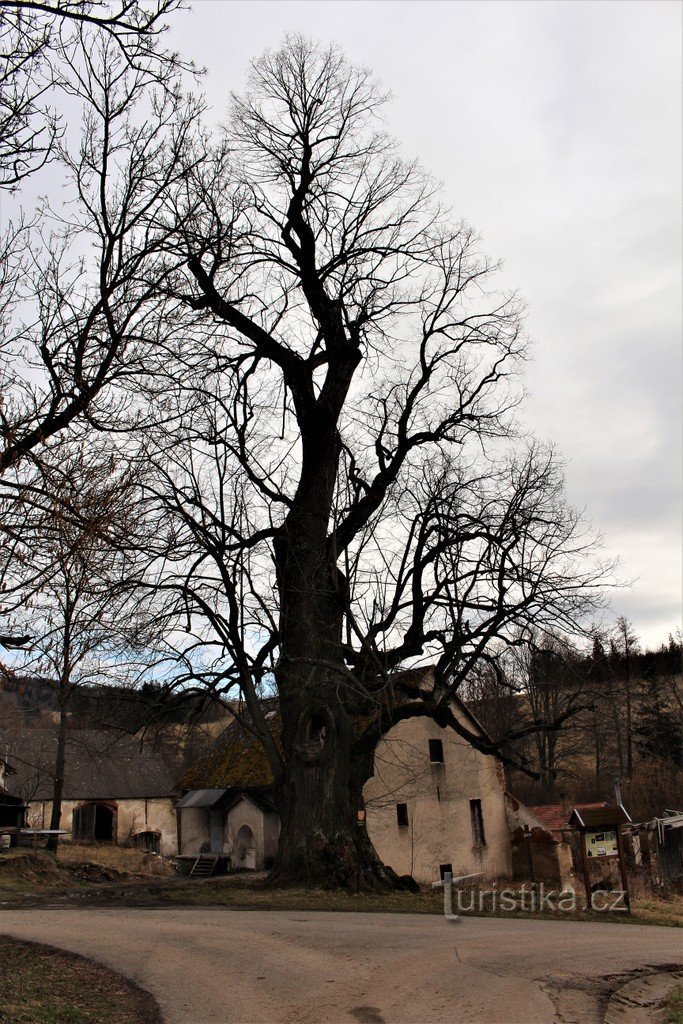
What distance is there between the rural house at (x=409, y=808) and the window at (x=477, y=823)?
0.03 meters

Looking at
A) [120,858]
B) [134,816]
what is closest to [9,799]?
[120,858]

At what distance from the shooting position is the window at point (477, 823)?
30484 millimetres

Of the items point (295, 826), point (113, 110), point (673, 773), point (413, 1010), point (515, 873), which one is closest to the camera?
point (413, 1010)

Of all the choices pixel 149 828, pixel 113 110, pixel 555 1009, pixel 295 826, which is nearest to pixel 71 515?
pixel 113 110

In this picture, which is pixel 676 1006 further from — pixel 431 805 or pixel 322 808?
pixel 431 805

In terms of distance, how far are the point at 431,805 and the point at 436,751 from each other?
6.06 ft

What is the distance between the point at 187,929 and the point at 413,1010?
542cm

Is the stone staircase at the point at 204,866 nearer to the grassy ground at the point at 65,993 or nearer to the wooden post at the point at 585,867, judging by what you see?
the wooden post at the point at 585,867

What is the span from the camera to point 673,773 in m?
43.5

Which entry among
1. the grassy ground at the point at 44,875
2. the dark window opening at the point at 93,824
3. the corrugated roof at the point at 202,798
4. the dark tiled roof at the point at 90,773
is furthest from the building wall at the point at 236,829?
the dark window opening at the point at 93,824

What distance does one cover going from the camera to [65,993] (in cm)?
799

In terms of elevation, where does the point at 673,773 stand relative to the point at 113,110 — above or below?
below

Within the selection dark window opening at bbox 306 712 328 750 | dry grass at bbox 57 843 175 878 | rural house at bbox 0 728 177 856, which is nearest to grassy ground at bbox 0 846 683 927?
dark window opening at bbox 306 712 328 750

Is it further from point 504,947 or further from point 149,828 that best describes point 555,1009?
point 149,828
